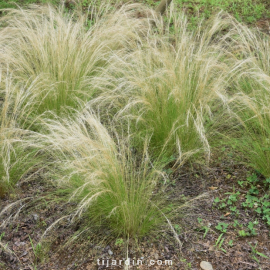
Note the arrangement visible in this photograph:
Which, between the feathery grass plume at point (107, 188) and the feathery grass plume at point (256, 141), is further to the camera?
the feathery grass plume at point (256, 141)

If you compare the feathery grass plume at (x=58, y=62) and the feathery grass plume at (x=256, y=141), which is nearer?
the feathery grass plume at (x=256, y=141)

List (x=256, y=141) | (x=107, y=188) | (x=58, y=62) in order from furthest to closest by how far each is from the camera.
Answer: (x=58, y=62) < (x=256, y=141) < (x=107, y=188)

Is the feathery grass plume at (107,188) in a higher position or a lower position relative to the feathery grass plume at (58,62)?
lower

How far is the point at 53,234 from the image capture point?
2.06 metres

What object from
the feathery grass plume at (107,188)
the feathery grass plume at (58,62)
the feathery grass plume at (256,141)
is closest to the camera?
the feathery grass plume at (107,188)

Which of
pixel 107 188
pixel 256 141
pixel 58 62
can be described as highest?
pixel 58 62

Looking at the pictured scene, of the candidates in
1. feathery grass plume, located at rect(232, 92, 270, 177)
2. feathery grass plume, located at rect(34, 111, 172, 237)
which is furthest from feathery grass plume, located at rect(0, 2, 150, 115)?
feathery grass plume, located at rect(232, 92, 270, 177)

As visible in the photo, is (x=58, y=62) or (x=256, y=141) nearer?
(x=256, y=141)

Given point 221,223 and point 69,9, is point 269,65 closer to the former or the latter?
point 221,223

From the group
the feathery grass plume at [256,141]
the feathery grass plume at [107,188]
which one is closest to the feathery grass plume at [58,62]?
the feathery grass plume at [107,188]

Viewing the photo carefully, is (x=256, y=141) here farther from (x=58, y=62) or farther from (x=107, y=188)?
(x=58, y=62)

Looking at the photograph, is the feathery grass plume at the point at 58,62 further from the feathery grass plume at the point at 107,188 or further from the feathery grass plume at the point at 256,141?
the feathery grass plume at the point at 256,141

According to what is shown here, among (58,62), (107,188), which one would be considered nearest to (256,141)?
(107,188)

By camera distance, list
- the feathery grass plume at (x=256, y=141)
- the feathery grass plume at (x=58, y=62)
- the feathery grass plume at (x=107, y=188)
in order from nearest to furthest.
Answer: the feathery grass plume at (x=107, y=188), the feathery grass plume at (x=256, y=141), the feathery grass plume at (x=58, y=62)
